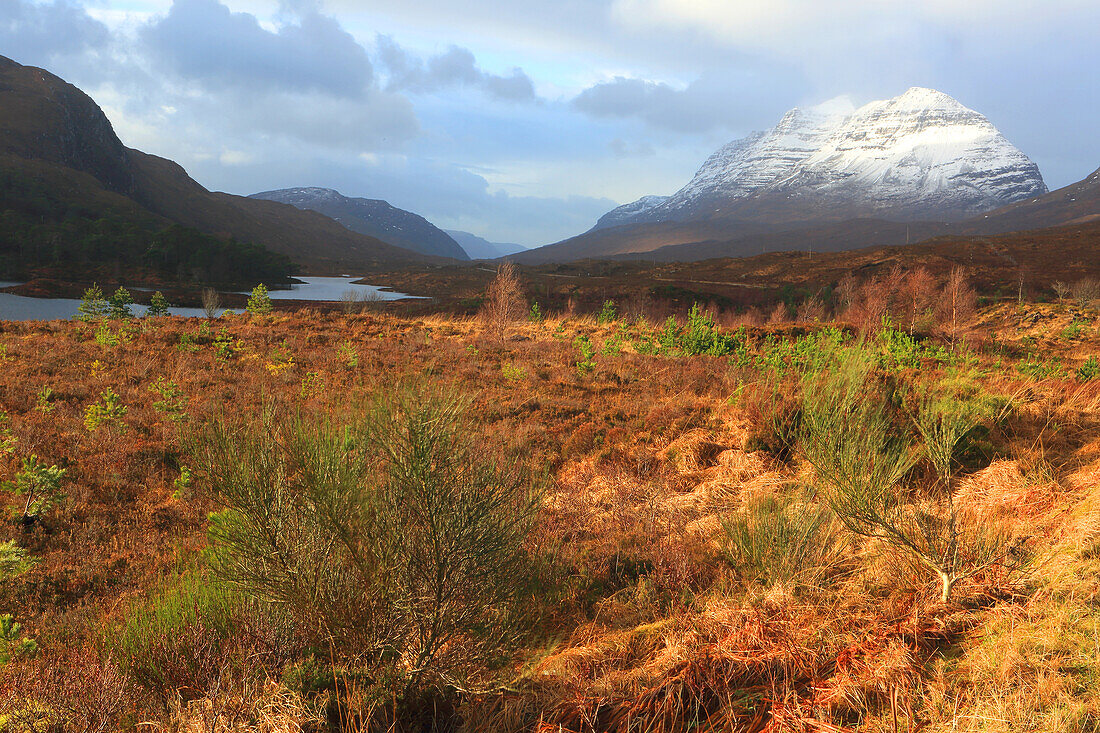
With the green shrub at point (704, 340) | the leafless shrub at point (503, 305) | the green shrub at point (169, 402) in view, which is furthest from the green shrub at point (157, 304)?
the green shrub at point (704, 340)

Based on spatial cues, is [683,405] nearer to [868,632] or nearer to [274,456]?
[868,632]

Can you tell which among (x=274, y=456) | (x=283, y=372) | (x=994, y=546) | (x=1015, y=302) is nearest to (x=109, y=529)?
(x=274, y=456)

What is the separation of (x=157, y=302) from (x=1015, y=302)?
129ft

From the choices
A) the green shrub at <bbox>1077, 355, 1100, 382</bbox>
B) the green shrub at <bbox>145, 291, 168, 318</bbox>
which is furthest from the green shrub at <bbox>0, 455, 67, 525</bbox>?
the green shrub at <bbox>145, 291, 168, 318</bbox>

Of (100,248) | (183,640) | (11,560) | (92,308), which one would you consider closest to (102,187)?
(100,248)

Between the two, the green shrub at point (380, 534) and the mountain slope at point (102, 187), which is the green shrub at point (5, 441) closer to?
the green shrub at point (380, 534)

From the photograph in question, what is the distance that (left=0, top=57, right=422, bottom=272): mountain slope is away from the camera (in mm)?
73062

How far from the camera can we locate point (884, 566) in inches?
142

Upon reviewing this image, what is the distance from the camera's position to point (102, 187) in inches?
3826

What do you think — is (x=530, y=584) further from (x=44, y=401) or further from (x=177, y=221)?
(x=177, y=221)

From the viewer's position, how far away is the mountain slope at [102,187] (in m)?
73.1

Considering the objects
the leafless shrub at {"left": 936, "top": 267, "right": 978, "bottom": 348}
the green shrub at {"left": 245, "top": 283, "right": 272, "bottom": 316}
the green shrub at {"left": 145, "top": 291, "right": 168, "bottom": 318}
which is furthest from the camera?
the leafless shrub at {"left": 936, "top": 267, "right": 978, "bottom": 348}

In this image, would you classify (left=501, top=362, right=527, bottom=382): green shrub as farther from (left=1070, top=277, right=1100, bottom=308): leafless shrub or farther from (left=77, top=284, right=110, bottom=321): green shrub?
(left=1070, top=277, right=1100, bottom=308): leafless shrub

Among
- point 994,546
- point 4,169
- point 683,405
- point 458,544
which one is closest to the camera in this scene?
point 458,544
